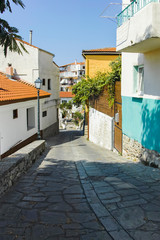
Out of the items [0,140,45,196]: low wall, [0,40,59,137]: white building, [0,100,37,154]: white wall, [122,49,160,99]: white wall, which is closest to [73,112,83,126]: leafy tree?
[0,40,59,137]: white building

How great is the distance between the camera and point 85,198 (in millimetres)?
5094

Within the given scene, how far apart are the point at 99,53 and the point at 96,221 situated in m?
22.2

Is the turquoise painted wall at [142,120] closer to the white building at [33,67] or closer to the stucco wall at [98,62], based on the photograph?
the white building at [33,67]

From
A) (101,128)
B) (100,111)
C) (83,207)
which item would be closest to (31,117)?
(101,128)

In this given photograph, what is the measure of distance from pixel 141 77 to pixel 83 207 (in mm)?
6285

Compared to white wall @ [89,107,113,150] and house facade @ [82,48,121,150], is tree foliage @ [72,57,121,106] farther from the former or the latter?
white wall @ [89,107,113,150]

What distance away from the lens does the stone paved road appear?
12.0ft

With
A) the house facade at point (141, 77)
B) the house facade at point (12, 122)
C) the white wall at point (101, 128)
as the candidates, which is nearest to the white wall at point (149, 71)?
the house facade at point (141, 77)

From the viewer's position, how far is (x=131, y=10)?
760cm

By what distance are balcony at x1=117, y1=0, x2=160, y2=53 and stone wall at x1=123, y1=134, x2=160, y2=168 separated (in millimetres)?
3304

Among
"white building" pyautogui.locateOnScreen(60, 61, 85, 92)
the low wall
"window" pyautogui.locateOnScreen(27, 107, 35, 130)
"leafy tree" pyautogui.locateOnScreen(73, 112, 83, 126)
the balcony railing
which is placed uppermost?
"white building" pyautogui.locateOnScreen(60, 61, 85, 92)

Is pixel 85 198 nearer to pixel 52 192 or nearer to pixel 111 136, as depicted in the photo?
pixel 52 192

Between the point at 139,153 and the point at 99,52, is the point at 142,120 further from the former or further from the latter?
the point at 99,52

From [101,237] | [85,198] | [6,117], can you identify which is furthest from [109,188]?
[6,117]
